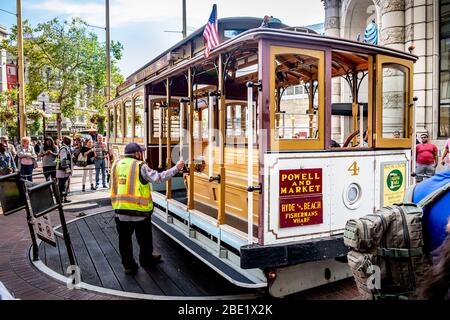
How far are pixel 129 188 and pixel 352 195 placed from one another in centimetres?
269

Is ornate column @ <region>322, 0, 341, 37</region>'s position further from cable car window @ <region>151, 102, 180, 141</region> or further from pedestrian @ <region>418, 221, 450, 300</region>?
pedestrian @ <region>418, 221, 450, 300</region>

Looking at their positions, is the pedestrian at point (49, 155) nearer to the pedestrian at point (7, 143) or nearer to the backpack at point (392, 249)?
the pedestrian at point (7, 143)

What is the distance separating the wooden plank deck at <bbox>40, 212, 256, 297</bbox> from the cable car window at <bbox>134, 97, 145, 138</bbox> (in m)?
2.60

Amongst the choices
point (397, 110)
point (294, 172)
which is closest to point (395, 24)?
point (397, 110)

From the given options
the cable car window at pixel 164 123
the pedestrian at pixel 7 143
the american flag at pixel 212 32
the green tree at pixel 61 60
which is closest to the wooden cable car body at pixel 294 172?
the american flag at pixel 212 32

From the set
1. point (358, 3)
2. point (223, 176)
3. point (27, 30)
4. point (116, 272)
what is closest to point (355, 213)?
point (223, 176)

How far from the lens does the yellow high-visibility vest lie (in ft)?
15.8

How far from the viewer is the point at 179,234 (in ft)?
18.2

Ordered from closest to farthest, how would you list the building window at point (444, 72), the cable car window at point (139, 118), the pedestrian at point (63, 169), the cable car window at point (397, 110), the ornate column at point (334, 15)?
the cable car window at point (397, 110) < the cable car window at point (139, 118) < the pedestrian at point (63, 169) < the building window at point (444, 72) < the ornate column at point (334, 15)

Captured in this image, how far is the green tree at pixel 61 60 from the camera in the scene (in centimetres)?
2286

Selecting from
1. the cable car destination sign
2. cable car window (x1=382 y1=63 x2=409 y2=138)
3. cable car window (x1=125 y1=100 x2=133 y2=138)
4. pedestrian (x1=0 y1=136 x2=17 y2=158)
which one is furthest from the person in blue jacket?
pedestrian (x1=0 y1=136 x2=17 y2=158)

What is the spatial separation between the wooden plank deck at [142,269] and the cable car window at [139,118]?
260cm

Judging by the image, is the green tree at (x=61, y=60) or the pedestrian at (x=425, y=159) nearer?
the pedestrian at (x=425, y=159)

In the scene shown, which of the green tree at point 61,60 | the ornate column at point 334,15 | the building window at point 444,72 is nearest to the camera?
the building window at point 444,72
